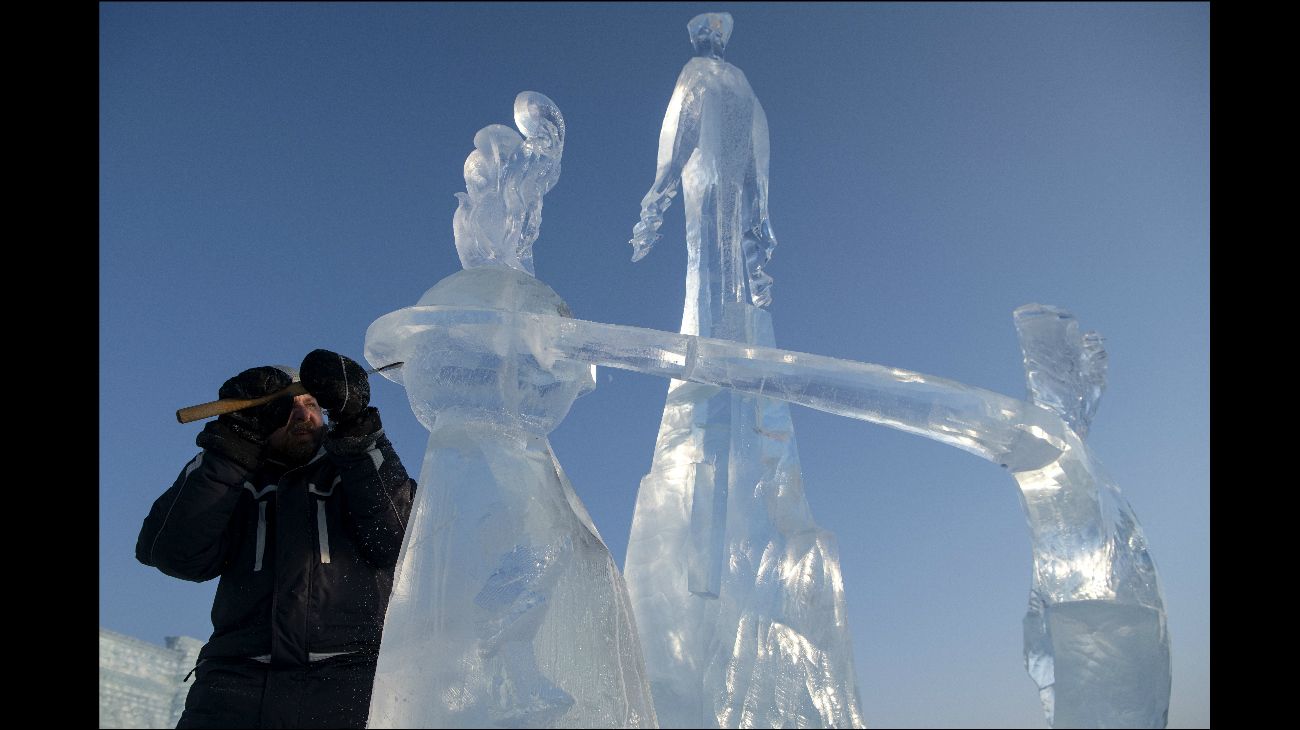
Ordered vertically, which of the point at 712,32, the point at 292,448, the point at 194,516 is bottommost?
the point at 194,516

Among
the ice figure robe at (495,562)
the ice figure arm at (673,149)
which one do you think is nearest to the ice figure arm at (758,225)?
the ice figure arm at (673,149)

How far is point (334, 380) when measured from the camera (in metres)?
3.02

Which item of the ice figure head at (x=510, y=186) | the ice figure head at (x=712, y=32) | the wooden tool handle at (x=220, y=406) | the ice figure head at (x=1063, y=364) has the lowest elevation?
the wooden tool handle at (x=220, y=406)

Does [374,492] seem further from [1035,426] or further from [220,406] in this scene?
[1035,426]

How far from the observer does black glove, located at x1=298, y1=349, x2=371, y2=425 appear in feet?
Result: 9.91

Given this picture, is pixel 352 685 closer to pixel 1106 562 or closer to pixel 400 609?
pixel 400 609

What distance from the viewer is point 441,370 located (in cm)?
273

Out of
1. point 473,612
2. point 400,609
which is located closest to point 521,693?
point 473,612

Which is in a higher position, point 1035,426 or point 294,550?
point 1035,426

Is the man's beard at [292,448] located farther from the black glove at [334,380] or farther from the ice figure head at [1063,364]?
the ice figure head at [1063,364]

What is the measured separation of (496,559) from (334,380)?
0.93 meters

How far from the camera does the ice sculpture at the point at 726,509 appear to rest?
2.69m

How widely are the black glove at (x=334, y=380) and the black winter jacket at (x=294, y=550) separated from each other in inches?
6.1

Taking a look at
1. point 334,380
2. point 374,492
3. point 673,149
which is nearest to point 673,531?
point 374,492
